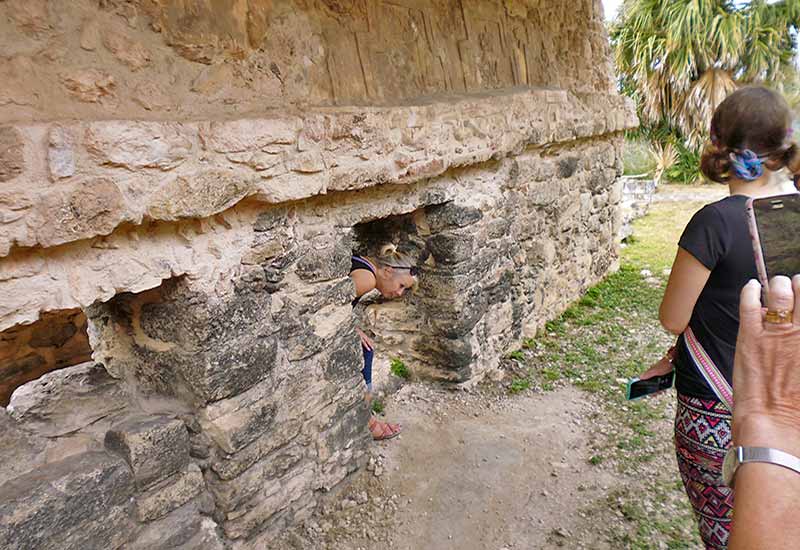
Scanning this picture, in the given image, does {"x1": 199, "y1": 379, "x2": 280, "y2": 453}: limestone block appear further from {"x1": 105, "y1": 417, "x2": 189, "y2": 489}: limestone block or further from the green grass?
the green grass

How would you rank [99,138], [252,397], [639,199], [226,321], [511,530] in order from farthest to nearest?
1. [639,199]
2. [511,530]
3. [252,397]
4. [226,321]
5. [99,138]

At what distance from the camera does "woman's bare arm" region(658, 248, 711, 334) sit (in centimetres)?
164

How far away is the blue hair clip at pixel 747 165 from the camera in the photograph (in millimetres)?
1605

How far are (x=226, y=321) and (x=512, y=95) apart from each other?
2314mm

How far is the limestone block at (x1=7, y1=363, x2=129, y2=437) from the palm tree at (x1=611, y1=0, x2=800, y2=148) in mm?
12349

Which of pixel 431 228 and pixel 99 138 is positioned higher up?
pixel 99 138

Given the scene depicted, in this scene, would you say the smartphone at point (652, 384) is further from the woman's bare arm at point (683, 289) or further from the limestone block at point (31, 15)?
the limestone block at point (31, 15)

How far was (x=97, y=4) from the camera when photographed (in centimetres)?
158

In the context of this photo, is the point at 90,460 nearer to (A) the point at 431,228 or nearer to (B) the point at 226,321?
(B) the point at 226,321

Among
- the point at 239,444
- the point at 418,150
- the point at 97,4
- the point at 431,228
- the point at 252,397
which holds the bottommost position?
the point at 239,444

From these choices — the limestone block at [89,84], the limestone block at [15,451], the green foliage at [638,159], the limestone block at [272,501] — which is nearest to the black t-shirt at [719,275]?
the limestone block at [272,501]

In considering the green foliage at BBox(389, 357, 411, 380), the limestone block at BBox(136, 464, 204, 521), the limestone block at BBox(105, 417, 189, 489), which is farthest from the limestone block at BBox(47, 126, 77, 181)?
the green foliage at BBox(389, 357, 411, 380)

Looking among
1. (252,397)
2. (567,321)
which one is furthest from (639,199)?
(252,397)

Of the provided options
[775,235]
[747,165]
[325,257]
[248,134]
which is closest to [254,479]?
[325,257]
